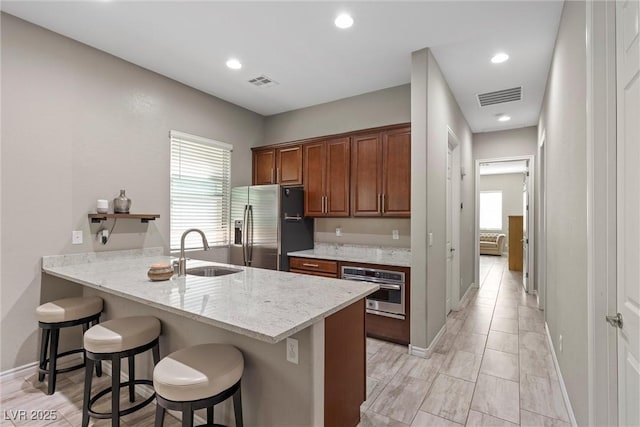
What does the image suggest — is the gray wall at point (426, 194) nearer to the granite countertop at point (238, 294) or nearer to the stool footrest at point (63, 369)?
the granite countertop at point (238, 294)

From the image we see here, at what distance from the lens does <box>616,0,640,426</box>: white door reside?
3.77 feet

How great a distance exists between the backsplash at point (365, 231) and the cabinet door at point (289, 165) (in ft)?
2.37

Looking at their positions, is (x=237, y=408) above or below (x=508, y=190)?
below

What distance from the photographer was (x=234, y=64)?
335 centimetres

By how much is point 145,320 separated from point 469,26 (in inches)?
137

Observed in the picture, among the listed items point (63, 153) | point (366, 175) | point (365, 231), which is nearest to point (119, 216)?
point (63, 153)

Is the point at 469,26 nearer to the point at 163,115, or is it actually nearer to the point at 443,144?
the point at 443,144

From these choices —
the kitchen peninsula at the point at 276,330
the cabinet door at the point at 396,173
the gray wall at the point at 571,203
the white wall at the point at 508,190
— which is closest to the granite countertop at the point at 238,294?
the kitchen peninsula at the point at 276,330

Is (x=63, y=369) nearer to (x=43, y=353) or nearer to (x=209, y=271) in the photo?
(x=43, y=353)

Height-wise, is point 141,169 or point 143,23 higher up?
point 143,23

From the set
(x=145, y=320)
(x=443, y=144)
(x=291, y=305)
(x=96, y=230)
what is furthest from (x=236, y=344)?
(x=443, y=144)

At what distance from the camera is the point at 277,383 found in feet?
5.36

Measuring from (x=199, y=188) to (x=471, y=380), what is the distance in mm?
3743

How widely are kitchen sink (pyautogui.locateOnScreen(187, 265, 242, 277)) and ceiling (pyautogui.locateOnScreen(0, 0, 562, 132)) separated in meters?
2.14
